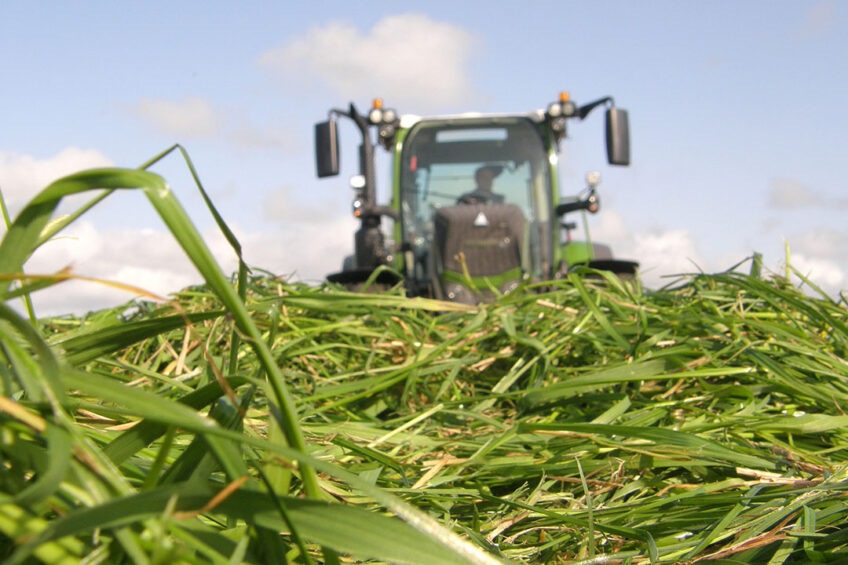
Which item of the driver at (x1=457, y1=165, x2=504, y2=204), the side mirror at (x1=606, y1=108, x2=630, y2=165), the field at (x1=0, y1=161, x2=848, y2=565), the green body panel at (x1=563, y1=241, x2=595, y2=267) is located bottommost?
the green body panel at (x1=563, y1=241, x2=595, y2=267)

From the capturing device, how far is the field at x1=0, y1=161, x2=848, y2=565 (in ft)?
1.88

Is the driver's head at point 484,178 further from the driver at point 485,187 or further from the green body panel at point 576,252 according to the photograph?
the green body panel at point 576,252

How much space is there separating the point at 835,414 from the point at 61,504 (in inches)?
60.9

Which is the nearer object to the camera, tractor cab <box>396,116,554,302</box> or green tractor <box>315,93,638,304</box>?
green tractor <box>315,93,638,304</box>

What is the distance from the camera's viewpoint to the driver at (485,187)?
18.0 ft

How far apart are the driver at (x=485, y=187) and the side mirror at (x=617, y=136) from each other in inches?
37.9

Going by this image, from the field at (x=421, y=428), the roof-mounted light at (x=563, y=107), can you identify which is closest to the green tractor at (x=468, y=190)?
the roof-mounted light at (x=563, y=107)

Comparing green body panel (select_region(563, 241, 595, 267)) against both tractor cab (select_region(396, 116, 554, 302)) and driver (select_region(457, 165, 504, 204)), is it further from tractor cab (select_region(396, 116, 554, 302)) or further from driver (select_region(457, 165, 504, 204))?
driver (select_region(457, 165, 504, 204))

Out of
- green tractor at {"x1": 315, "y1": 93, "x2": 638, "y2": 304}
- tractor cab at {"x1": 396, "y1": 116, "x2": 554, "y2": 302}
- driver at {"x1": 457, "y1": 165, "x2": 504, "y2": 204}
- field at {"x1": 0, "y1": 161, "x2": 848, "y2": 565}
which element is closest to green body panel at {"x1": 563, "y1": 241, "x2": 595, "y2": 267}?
green tractor at {"x1": 315, "y1": 93, "x2": 638, "y2": 304}

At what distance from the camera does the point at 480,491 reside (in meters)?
1.23

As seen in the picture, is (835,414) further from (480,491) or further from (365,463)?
(365,463)

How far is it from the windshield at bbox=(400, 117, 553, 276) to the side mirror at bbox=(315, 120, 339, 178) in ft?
2.87

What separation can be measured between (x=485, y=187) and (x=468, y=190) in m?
0.14

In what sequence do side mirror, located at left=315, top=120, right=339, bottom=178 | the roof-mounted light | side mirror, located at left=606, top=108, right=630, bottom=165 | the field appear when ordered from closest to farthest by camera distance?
the field, side mirror, located at left=315, top=120, right=339, bottom=178, side mirror, located at left=606, top=108, right=630, bottom=165, the roof-mounted light
